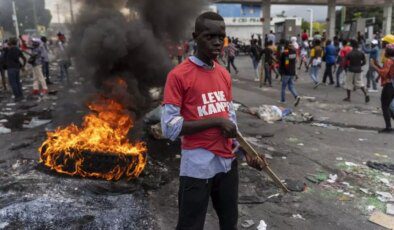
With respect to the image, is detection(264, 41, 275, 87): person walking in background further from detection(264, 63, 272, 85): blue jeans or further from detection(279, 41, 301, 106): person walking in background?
detection(279, 41, 301, 106): person walking in background

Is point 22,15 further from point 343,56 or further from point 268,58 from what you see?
point 343,56

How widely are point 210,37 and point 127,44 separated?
4.39 m

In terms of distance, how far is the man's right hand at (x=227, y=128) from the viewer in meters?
2.26

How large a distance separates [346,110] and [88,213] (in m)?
7.82

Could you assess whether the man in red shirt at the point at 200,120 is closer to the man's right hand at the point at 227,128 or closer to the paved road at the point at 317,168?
the man's right hand at the point at 227,128

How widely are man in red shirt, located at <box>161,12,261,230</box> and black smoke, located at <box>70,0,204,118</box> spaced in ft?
12.7

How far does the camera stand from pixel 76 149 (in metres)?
4.71

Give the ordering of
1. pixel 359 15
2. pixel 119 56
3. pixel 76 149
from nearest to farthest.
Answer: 1. pixel 76 149
2. pixel 119 56
3. pixel 359 15

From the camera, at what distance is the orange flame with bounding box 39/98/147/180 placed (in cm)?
464

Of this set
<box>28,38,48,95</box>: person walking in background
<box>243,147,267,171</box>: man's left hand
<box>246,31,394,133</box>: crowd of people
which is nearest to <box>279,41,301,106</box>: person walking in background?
<box>246,31,394,133</box>: crowd of people

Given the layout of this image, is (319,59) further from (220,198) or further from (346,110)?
(220,198)

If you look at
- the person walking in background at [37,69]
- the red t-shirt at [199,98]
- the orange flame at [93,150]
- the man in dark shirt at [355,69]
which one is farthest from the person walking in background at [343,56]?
the red t-shirt at [199,98]

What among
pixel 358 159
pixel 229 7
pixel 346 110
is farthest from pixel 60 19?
pixel 229 7

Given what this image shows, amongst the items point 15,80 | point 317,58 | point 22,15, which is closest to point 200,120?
point 15,80
